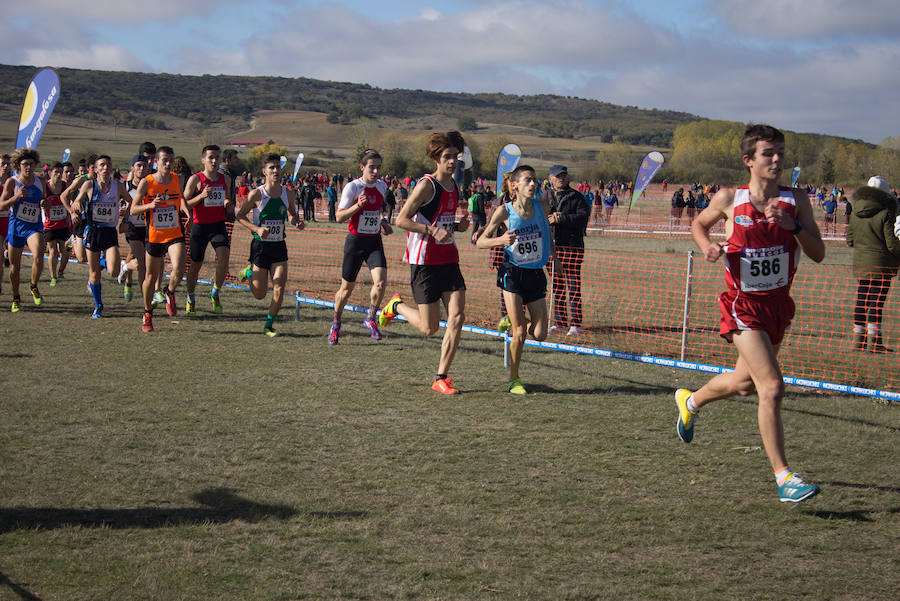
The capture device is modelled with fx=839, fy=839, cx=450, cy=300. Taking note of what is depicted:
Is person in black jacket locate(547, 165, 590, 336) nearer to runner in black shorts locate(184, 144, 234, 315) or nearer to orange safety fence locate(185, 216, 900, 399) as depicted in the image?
orange safety fence locate(185, 216, 900, 399)

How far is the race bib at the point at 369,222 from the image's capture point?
31.0 ft

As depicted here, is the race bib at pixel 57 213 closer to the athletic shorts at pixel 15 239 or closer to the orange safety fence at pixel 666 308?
the athletic shorts at pixel 15 239

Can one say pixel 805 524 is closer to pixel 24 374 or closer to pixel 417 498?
pixel 417 498

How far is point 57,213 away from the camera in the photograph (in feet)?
41.6

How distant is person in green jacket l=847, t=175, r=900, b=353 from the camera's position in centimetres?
998

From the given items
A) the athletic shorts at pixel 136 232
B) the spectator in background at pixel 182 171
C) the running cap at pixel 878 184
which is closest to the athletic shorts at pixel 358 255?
the spectator in background at pixel 182 171

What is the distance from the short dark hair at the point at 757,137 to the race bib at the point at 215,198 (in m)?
7.62

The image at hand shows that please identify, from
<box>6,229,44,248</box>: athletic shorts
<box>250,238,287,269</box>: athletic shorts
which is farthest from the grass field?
<box>6,229,44,248</box>: athletic shorts

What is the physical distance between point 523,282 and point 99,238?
6.57 m

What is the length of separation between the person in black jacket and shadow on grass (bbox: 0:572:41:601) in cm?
762

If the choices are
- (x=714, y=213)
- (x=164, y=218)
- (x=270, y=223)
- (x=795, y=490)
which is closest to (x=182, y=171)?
(x=164, y=218)

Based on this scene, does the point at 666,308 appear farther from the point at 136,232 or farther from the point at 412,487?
the point at 412,487

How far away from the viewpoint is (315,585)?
3699 mm

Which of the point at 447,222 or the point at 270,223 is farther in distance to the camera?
the point at 270,223
